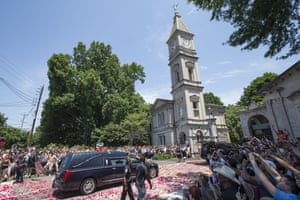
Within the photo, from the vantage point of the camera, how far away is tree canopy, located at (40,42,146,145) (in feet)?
87.1

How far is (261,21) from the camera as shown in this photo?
750 centimetres

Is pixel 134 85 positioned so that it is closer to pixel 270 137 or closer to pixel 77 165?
pixel 270 137

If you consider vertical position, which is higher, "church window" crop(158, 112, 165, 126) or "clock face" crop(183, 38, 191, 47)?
"clock face" crop(183, 38, 191, 47)

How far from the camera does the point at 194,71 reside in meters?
28.1

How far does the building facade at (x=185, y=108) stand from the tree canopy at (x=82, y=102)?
4766mm

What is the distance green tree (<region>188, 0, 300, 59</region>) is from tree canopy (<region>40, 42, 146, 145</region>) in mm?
21513

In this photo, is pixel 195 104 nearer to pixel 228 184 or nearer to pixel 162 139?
pixel 162 139

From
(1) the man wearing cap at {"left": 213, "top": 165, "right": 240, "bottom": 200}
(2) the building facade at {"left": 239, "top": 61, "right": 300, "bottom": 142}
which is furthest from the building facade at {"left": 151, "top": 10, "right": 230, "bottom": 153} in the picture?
(1) the man wearing cap at {"left": 213, "top": 165, "right": 240, "bottom": 200}

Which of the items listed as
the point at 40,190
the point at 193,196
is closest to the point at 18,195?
the point at 40,190

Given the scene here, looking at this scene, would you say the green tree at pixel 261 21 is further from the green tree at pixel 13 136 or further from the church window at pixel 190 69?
the green tree at pixel 13 136

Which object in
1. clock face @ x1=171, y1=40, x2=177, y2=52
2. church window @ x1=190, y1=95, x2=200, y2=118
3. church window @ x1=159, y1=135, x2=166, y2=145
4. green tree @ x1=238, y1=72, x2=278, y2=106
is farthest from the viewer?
green tree @ x1=238, y1=72, x2=278, y2=106

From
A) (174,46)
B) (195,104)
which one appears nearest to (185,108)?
(195,104)

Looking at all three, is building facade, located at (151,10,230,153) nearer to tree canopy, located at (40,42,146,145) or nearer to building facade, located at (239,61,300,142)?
tree canopy, located at (40,42,146,145)

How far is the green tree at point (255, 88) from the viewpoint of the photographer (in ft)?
122
